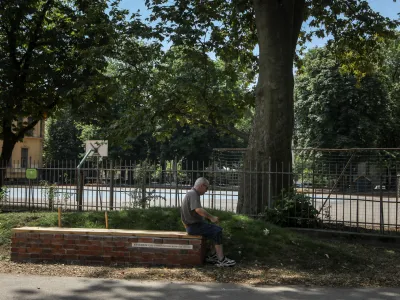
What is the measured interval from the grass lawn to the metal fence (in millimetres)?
1579

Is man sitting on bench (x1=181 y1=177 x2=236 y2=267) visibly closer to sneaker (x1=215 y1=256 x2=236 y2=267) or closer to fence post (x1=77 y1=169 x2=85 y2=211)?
sneaker (x1=215 y1=256 x2=236 y2=267)

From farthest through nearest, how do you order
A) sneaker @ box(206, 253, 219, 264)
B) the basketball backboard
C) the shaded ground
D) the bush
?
the basketball backboard, the bush, sneaker @ box(206, 253, 219, 264), the shaded ground

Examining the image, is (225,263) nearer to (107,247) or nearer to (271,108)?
(107,247)

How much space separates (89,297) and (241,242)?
129 inches

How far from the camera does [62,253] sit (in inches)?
331

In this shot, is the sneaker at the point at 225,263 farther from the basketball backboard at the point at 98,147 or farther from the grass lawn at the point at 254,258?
the basketball backboard at the point at 98,147

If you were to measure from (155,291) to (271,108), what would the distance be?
6.92m

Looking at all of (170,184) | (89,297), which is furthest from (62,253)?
(170,184)

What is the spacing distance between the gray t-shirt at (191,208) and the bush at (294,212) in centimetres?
336

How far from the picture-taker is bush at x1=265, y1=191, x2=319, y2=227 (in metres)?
11.0

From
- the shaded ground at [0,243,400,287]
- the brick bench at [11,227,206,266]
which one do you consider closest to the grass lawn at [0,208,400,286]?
the shaded ground at [0,243,400,287]

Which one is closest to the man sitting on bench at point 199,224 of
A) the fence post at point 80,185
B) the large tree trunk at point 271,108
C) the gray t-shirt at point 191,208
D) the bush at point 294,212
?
the gray t-shirt at point 191,208

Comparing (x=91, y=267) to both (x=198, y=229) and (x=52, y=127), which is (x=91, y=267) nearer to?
(x=198, y=229)

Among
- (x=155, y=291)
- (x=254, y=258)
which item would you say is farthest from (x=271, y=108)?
(x=155, y=291)
